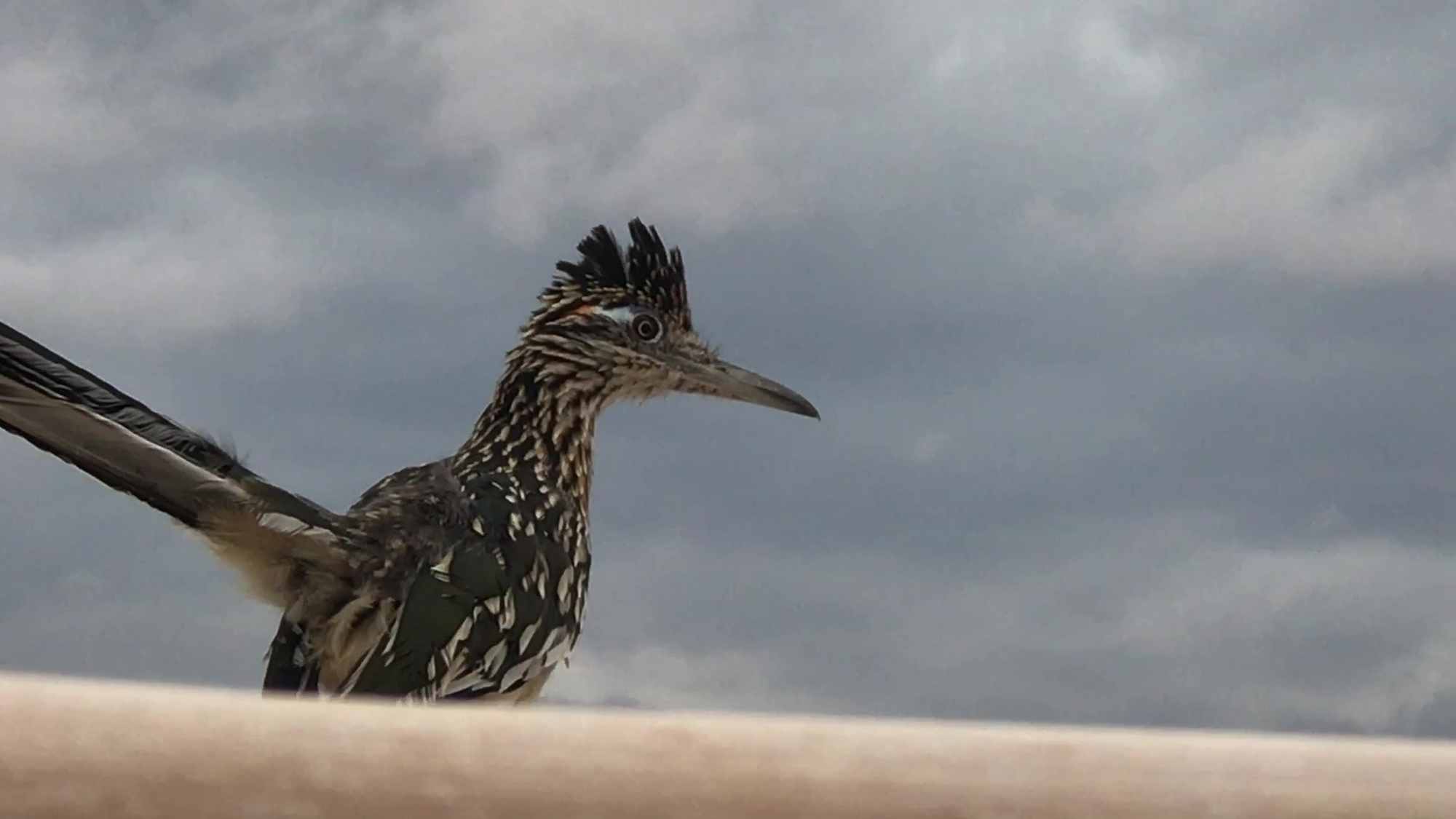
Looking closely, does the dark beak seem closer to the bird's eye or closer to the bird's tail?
the bird's eye

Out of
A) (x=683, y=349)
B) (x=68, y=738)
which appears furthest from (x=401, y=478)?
(x=68, y=738)

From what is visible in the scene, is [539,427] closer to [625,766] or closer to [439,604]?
[439,604]

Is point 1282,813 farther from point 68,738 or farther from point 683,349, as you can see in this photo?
point 683,349

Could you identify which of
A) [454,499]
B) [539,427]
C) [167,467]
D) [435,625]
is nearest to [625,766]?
[167,467]

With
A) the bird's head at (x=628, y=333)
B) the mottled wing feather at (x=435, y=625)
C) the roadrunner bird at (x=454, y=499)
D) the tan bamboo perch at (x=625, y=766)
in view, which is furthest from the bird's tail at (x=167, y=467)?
the tan bamboo perch at (x=625, y=766)

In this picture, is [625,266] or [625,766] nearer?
[625,766]

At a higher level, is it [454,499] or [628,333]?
[628,333]

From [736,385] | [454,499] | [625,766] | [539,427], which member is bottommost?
[625,766]

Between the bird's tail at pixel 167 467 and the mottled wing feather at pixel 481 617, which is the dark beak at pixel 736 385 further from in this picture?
the bird's tail at pixel 167 467
